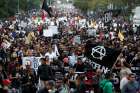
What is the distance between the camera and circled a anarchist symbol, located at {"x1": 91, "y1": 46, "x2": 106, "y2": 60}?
2169 centimetres

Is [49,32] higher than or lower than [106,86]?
lower

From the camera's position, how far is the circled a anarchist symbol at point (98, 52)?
2169 centimetres

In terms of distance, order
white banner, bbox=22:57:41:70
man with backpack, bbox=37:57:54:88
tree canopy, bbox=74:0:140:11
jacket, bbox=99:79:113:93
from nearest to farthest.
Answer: jacket, bbox=99:79:113:93
man with backpack, bbox=37:57:54:88
white banner, bbox=22:57:41:70
tree canopy, bbox=74:0:140:11

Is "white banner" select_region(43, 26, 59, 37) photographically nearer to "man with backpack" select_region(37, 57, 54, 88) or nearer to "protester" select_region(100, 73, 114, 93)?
"man with backpack" select_region(37, 57, 54, 88)

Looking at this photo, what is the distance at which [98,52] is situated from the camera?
71.5 ft

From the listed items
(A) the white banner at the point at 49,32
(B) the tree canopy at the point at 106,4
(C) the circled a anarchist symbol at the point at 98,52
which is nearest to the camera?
(C) the circled a anarchist symbol at the point at 98,52

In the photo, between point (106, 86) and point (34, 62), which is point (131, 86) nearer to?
point (106, 86)

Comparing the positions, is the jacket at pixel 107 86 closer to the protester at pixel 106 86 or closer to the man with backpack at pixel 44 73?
the protester at pixel 106 86

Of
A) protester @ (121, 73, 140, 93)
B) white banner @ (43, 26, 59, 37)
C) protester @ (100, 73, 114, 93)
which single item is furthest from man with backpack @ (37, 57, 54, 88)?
white banner @ (43, 26, 59, 37)

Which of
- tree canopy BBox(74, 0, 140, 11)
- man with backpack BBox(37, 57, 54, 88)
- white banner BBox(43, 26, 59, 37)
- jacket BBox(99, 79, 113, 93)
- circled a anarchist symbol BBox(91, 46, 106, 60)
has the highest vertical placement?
circled a anarchist symbol BBox(91, 46, 106, 60)

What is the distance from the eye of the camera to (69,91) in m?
19.0

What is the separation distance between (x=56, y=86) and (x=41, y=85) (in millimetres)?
1311

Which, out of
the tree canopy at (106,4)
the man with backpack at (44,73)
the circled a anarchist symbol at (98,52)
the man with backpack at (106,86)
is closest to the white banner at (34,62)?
the circled a anarchist symbol at (98,52)

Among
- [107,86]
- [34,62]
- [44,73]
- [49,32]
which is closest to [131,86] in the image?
[107,86]
